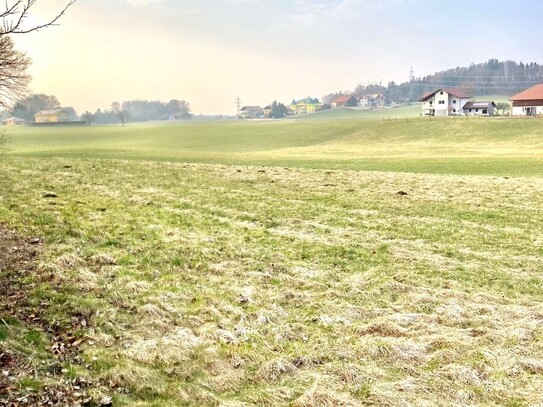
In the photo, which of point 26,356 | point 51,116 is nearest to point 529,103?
point 26,356

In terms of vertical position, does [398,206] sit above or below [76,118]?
below

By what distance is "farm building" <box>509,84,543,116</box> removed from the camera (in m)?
95.1

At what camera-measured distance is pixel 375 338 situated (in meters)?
7.94

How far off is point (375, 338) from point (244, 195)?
1529cm

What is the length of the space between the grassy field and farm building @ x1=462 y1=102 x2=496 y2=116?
101446 millimetres

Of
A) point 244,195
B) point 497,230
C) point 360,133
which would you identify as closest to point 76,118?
point 360,133

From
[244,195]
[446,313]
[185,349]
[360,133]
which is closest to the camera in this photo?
[185,349]

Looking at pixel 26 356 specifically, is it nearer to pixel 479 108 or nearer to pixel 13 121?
pixel 479 108

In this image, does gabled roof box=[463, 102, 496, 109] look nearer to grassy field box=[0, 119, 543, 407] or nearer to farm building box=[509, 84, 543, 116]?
farm building box=[509, 84, 543, 116]

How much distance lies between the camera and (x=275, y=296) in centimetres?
987

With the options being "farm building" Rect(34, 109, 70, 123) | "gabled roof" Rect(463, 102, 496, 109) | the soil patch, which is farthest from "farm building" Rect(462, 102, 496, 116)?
the soil patch

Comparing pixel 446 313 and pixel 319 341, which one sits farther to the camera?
pixel 446 313

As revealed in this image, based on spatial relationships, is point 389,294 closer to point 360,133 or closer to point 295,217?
point 295,217

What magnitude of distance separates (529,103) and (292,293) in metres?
107
